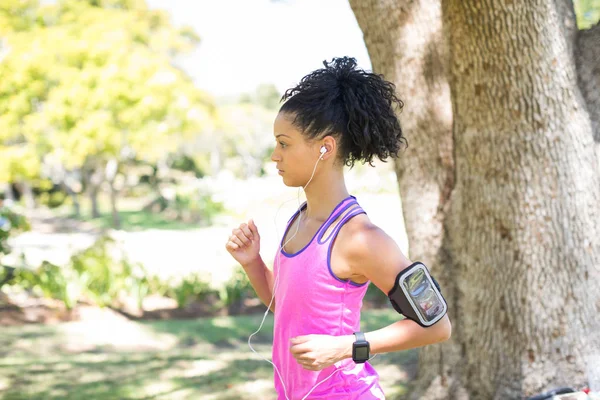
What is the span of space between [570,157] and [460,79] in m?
0.74

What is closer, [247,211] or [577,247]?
[577,247]

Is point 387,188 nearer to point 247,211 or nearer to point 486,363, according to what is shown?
point 247,211

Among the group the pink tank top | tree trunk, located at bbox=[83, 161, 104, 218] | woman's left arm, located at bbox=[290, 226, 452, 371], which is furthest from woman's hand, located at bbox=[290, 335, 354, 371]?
tree trunk, located at bbox=[83, 161, 104, 218]

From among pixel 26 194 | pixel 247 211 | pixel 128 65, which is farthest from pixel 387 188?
pixel 26 194

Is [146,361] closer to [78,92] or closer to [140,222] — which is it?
[78,92]

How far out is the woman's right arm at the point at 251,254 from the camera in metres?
2.29

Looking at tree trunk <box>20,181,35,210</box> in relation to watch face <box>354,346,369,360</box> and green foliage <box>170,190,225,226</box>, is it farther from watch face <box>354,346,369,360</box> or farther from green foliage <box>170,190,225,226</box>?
watch face <box>354,346,369,360</box>

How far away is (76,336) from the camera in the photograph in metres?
7.61

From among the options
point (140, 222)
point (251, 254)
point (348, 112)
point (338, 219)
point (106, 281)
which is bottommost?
point (106, 281)

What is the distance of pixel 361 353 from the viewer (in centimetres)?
180

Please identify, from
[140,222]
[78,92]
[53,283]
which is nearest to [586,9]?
[53,283]

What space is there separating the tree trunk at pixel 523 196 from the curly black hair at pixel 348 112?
178cm

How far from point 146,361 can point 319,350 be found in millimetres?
4919

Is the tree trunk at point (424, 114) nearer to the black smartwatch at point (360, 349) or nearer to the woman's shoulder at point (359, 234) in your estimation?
the woman's shoulder at point (359, 234)
